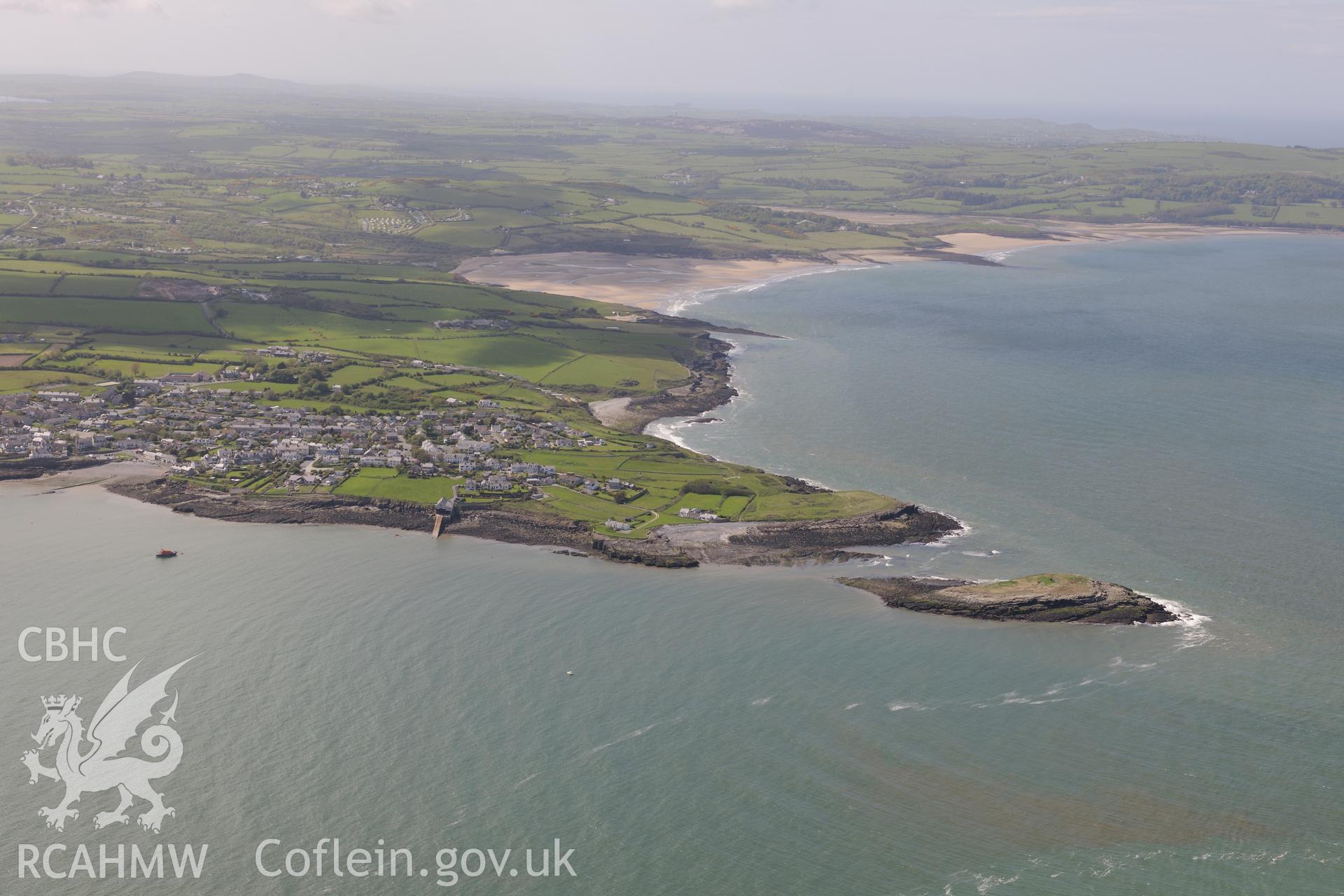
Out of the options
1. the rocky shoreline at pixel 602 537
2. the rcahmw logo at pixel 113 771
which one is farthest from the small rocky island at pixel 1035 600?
the rcahmw logo at pixel 113 771

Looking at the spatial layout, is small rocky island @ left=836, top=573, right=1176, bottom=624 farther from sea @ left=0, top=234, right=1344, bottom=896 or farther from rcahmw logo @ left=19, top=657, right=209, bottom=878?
rcahmw logo @ left=19, top=657, right=209, bottom=878

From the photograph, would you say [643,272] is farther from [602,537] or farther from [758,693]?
[758,693]

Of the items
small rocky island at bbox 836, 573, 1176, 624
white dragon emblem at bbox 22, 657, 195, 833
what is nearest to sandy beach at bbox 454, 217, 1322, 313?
small rocky island at bbox 836, 573, 1176, 624

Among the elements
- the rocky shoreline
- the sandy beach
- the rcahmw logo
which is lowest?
the rcahmw logo

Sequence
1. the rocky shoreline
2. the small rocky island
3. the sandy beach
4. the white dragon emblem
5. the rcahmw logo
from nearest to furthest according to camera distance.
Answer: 1. the rcahmw logo
2. the white dragon emblem
3. the small rocky island
4. the rocky shoreline
5. the sandy beach

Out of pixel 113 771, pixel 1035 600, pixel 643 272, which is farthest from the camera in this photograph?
pixel 643 272

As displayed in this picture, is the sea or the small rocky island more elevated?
the small rocky island

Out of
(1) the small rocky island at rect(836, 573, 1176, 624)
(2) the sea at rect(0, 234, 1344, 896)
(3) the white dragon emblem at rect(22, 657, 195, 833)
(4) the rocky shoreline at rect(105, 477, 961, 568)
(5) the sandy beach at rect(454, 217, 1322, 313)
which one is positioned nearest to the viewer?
(2) the sea at rect(0, 234, 1344, 896)

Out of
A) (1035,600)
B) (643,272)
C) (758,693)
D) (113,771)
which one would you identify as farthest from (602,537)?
(643,272)

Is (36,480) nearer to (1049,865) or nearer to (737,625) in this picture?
(737,625)
